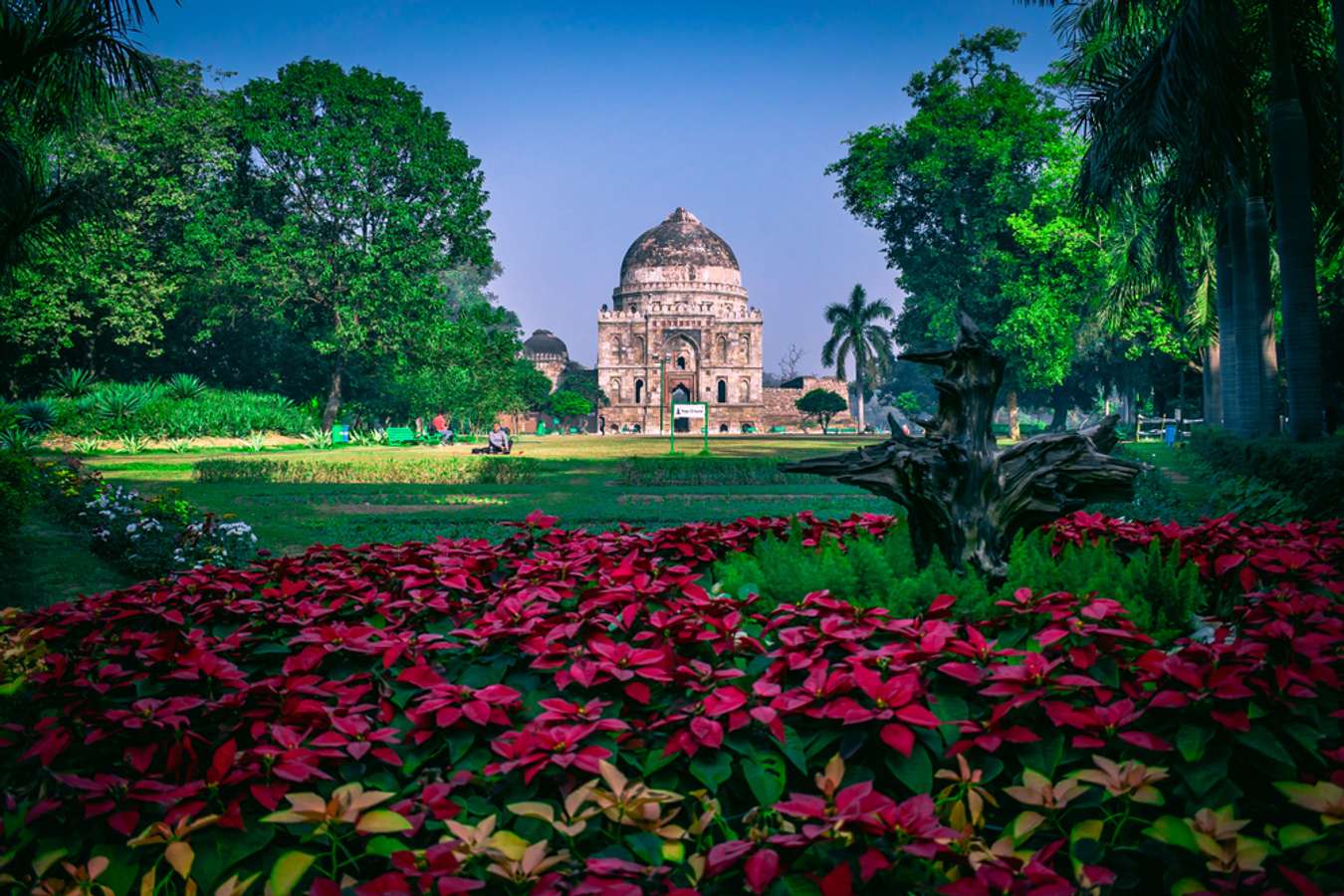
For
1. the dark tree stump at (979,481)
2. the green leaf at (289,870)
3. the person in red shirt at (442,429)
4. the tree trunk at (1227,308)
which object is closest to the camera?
the green leaf at (289,870)

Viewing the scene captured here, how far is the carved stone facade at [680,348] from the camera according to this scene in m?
61.8

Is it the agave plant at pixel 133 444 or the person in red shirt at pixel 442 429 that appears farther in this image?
the person in red shirt at pixel 442 429

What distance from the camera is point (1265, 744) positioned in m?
1.93

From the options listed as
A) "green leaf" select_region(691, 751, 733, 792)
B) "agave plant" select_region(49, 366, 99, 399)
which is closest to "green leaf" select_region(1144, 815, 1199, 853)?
"green leaf" select_region(691, 751, 733, 792)

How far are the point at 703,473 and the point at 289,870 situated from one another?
47.9ft

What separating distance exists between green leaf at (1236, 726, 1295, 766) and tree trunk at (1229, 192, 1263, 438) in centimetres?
1097

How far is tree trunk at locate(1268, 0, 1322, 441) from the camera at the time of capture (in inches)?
368

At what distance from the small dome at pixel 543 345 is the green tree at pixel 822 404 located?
1999 cm

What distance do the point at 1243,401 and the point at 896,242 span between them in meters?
20.4

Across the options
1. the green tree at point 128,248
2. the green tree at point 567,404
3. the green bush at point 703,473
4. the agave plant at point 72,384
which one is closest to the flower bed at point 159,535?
the green bush at point 703,473

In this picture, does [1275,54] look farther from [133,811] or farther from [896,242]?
[896,242]

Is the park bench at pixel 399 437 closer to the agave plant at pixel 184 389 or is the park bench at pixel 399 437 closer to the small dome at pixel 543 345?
the agave plant at pixel 184 389

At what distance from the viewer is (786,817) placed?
1.97 m

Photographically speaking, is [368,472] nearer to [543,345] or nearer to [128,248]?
[128,248]
